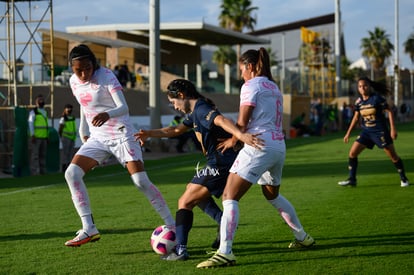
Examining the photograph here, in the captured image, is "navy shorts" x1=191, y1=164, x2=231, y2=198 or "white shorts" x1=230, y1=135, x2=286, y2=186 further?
"navy shorts" x1=191, y1=164, x2=231, y2=198

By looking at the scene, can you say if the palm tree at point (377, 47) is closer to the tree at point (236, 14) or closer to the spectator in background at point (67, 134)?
the tree at point (236, 14)

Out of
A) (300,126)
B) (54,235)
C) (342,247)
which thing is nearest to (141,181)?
(54,235)

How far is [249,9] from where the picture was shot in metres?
80.2

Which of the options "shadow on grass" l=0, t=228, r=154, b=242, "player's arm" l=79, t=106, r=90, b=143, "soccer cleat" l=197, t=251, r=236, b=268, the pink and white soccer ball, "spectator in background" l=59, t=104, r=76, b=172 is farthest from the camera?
"spectator in background" l=59, t=104, r=76, b=172

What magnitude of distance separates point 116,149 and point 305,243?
2.22 m

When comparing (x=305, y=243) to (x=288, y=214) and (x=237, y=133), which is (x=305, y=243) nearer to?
(x=288, y=214)

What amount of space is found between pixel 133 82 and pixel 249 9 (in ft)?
145

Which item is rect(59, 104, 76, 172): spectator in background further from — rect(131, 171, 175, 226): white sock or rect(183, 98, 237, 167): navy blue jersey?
rect(183, 98, 237, 167): navy blue jersey

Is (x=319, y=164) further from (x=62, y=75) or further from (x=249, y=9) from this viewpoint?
(x=249, y=9)

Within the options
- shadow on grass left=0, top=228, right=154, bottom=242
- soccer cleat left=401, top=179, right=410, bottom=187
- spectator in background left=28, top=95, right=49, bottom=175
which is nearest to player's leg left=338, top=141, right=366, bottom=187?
soccer cleat left=401, top=179, right=410, bottom=187

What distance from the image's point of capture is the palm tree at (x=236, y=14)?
79.9 meters

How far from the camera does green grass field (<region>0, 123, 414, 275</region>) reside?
671 cm

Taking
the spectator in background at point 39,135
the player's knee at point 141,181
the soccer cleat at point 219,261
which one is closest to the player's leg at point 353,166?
the player's knee at point 141,181

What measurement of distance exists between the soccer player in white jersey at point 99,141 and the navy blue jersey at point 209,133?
33.5 inches
